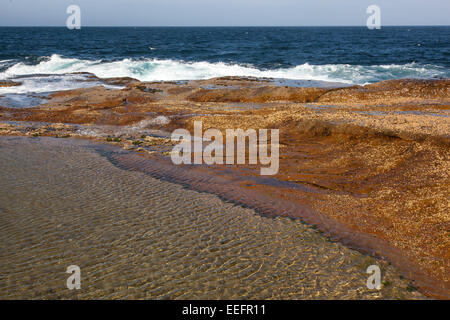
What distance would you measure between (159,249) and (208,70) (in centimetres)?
2754

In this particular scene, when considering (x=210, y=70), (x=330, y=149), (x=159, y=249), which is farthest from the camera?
(x=210, y=70)

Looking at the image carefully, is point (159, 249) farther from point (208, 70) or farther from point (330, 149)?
point (208, 70)

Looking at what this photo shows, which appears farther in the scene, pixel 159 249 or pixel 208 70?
pixel 208 70

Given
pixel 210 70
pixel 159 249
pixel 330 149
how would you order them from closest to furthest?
pixel 159 249, pixel 330 149, pixel 210 70

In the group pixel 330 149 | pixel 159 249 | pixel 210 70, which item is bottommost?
pixel 159 249

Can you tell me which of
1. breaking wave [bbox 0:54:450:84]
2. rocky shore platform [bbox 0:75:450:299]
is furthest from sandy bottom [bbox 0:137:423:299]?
breaking wave [bbox 0:54:450:84]

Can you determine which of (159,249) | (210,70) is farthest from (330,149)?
(210,70)

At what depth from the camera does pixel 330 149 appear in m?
9.59

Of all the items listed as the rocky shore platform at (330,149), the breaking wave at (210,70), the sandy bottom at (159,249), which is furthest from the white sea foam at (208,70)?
the sandy bottom at (159,249)

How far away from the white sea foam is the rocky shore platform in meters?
11.4

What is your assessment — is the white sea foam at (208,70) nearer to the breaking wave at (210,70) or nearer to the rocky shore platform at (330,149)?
the breaking wave at (210,70)

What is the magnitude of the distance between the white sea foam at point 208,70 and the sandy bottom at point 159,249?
2172cm

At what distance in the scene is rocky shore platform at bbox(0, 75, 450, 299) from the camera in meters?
6.00
